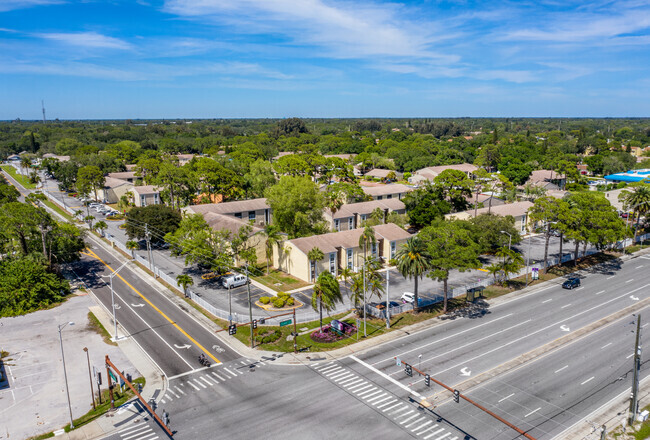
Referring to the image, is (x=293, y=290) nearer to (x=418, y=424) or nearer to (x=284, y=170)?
(x=418, y=424)

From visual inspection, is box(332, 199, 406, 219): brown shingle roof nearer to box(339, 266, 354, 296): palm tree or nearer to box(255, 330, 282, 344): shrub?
box(339, 266, 354, 296): palm tree

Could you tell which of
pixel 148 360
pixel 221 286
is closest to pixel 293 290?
pixel 221 286

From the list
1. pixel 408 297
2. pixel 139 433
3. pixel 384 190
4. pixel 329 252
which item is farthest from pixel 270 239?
pixel 384 190

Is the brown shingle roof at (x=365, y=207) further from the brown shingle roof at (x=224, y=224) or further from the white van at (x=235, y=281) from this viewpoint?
the white van at (x=235, y=281)

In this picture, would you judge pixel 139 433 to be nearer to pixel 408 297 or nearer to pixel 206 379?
pixel 206 379

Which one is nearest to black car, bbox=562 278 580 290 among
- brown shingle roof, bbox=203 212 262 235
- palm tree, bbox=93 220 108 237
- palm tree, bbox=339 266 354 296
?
palm tree, bbox=339 266 354 296

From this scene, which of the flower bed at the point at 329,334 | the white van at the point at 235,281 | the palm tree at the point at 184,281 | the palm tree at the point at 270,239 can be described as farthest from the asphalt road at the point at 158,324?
the palm tree at the point at 270,239

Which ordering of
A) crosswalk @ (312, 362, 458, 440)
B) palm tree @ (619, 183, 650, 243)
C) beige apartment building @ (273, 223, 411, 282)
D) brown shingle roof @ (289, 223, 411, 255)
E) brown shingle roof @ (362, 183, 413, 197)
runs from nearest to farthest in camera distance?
crosswalk @ (312, 362, 458, 440)
beige apartment building @ (273, 223, 411, 282)
brown shingle roof @ (289, 223, 411, 255)
palm tree @ (619, 183, 650, 243)
brown shingle roof @ (362, 183, 413, 197)
